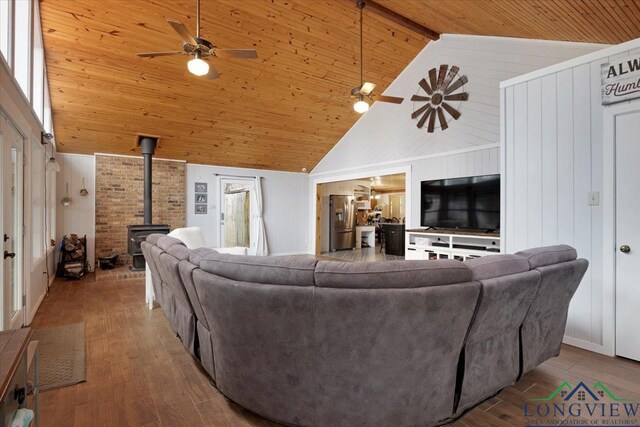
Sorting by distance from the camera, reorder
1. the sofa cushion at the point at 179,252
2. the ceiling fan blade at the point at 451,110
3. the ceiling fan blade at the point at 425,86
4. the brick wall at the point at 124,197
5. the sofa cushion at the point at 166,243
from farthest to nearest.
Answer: the brick wall at the point at 124,197 < the ceiling fan blade at the point at 425,86 < the ceiling fan blade at the point at 451,110 < the sofa cushion at the point at 166,243 < the sofa cushion at the point at 179,252

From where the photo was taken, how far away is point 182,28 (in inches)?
102

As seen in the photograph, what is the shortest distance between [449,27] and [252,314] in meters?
5.30

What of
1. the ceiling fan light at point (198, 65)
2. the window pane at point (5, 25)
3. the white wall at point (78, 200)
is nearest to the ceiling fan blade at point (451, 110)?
the ceiling fan light at point (198, 65)

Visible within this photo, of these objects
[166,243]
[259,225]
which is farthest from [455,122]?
[259,225]

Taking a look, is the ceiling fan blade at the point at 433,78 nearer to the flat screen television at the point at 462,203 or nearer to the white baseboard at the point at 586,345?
the flat screen television at the point at 462,203

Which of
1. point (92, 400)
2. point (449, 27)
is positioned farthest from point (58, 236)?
point (449, 27)

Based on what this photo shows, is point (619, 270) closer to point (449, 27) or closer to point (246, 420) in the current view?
point (246, 420)

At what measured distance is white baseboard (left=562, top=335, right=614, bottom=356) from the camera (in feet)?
8.77

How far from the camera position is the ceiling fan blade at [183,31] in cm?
251

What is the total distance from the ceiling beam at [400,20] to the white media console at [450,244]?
10.7 feet

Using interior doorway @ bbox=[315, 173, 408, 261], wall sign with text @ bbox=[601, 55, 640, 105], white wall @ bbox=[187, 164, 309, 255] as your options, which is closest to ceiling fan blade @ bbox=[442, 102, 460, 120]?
wall sign with text @ bbox=[601, 55, 640, 105]

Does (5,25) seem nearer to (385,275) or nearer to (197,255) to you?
(197,255)

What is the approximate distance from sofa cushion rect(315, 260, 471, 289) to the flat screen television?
11.7ft

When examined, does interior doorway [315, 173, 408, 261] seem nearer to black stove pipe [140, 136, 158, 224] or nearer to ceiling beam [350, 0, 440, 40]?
ceiling beam [350, 0, 440, 40]
